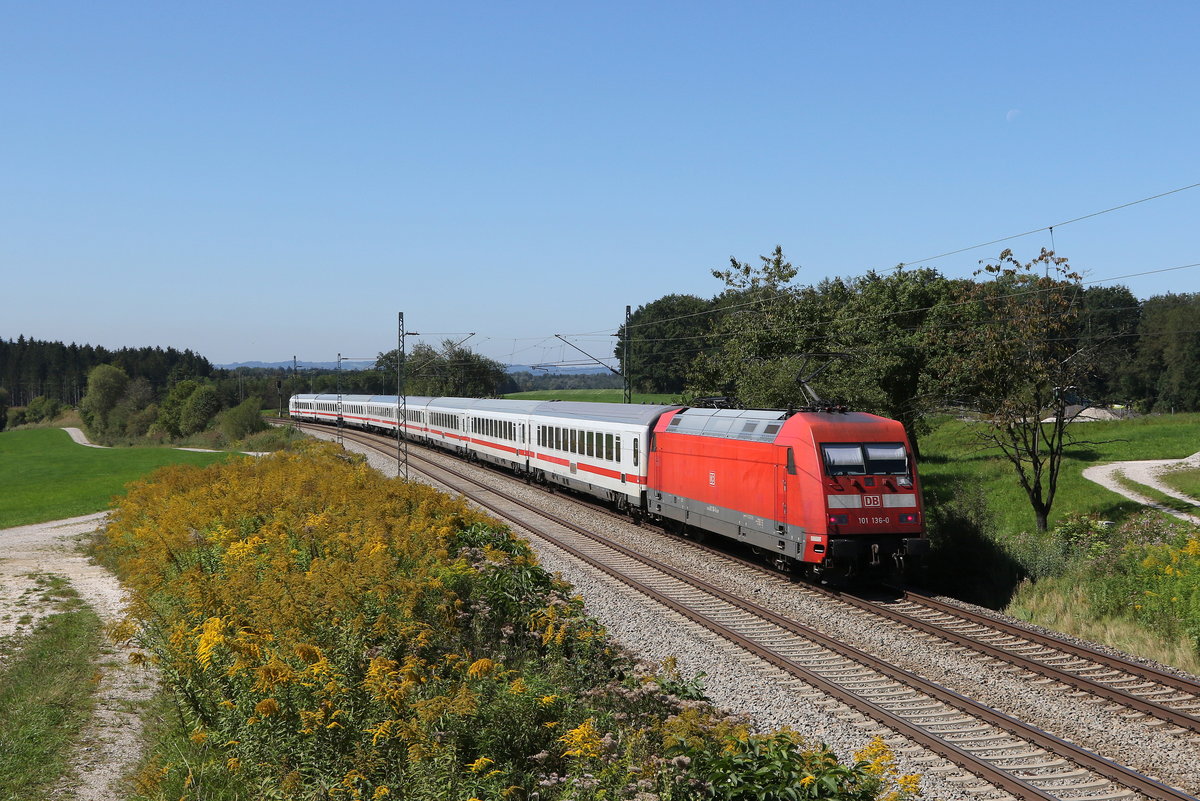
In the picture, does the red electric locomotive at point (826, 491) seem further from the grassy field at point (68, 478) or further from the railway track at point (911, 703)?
the grassy field at point (68, 478)

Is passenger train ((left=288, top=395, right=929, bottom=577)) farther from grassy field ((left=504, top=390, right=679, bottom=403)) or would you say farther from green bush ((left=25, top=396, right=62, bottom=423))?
green bush ((left=25, top=396, right=62, bottom=423))

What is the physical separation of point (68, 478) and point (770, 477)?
4389 centimetres

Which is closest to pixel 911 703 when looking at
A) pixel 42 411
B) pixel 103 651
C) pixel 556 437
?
pixel 103 651

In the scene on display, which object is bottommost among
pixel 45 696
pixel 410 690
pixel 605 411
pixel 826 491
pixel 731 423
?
pixel 45 696

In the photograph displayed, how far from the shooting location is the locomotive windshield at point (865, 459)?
17.7 metres

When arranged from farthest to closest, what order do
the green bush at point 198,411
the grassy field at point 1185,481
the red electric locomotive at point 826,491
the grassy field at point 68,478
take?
the green bush at point 198,411, the grassy field at point 68,478, the grassy field at point 1185,481, the red electric locomotive at point 826,491

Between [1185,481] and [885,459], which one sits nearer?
[885,459]

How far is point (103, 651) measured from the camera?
1355 centimetres

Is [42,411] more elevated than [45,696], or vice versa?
[42,411]

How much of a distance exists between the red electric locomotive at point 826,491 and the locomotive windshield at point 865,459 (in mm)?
19

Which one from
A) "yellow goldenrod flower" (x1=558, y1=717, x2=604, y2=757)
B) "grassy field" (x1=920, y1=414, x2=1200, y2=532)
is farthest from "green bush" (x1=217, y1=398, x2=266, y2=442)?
"yellow goldenrod flower" (x1=558, y1=717, x2=604, y2=757)

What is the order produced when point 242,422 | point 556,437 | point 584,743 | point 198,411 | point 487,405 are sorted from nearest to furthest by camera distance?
point 584,743, point 556,437, point 487,405, point 242,422, point 198,411

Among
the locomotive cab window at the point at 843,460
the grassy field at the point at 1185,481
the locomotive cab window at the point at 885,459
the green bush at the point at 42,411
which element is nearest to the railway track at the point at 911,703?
the locomotive cab window at the point at 843,460

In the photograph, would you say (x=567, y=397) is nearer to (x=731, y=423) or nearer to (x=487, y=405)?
(x=487, y=405)
